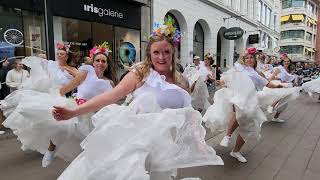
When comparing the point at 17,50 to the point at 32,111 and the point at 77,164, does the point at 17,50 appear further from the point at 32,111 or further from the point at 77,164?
the point at 77,164

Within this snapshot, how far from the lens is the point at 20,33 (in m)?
11.1

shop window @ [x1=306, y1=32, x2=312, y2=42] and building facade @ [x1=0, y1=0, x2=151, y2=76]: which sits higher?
shop window @ [x1=306, y1=32, x2=312, y2=42]

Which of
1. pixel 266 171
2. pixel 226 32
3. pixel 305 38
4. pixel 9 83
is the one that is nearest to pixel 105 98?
pixel 266 171

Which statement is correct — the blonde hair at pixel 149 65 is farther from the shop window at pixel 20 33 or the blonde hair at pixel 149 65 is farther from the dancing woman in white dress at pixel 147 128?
the shop window at pixel 20 33

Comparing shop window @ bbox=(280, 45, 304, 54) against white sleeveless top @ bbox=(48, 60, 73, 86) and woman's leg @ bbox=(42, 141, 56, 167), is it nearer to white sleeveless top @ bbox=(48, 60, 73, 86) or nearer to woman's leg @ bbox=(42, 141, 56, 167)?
white sleeveless top @ bbox=(48, 60, 73, 86)

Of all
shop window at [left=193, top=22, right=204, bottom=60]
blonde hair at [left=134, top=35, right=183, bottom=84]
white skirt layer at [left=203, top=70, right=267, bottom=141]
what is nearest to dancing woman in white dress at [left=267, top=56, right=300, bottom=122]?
white skirt layer at [left=203, top=70, right=267, bottom=141]

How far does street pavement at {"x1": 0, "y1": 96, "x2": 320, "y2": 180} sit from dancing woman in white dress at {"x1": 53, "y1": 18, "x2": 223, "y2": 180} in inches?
84.5

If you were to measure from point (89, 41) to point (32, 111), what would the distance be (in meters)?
10.3

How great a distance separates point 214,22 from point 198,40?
1984mm

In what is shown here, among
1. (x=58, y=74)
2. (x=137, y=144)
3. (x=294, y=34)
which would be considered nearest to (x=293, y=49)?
(x=294, y=34)

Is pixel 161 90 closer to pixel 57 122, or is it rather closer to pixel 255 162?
pixel 57 122

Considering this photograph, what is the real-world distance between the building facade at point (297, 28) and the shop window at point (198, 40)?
4715 cm

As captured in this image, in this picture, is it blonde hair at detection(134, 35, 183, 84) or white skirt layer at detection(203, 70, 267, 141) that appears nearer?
blonde hair at detection(134, 35, 183, 84)

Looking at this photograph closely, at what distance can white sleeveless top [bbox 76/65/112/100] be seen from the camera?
470cm
